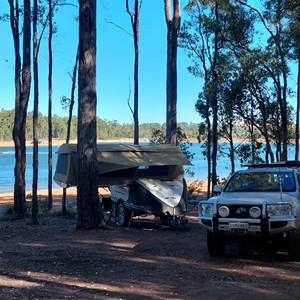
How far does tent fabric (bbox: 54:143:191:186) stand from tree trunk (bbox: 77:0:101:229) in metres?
0.62

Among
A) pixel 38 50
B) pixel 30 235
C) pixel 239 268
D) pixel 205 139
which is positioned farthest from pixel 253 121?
pixel 239 268

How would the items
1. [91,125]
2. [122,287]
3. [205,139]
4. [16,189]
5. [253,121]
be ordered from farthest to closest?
1. [205,139]
2. [253,121]
3. [16,189]
4. [91,125]
5. [122,287]

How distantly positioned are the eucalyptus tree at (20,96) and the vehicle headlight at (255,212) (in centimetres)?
1086

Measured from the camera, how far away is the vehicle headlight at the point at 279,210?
→ 7.54 meters

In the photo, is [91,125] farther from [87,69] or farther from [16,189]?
[16,189]

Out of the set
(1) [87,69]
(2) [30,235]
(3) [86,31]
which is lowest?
(2) [30,235]

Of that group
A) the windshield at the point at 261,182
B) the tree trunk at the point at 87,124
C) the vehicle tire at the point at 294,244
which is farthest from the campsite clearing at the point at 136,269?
the windshield at the point at 261,182

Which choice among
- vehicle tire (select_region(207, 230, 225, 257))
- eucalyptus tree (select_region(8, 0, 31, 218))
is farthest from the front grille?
eucalyptus tree (select_region(8, 0, 31, 218))

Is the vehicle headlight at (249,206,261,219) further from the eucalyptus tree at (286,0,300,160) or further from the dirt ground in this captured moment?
the eucalyptus tree at (286,0,300,160)

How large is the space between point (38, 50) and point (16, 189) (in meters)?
5.61

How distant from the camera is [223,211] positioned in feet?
25.8

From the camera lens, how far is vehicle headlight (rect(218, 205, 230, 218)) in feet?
25.7

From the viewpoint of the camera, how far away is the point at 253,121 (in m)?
21.9

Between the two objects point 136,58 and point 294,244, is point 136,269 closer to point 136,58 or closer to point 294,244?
point 294,244
